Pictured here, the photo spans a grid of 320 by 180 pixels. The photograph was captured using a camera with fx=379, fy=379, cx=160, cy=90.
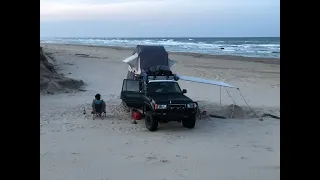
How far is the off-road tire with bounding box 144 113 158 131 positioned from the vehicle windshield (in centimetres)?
115

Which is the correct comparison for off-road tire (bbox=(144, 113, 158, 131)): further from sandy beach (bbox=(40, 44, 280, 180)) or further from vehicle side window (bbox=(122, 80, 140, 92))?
vehicle side window (bbox=(122, 80, 140, 92))

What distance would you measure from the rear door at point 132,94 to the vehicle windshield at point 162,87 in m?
0.48

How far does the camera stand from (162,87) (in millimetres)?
12516

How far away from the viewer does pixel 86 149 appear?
946 centimetres

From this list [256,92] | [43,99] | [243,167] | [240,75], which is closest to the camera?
[243,167]

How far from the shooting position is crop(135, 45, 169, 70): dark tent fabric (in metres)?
15.0

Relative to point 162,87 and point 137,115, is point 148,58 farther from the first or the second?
point 137,115

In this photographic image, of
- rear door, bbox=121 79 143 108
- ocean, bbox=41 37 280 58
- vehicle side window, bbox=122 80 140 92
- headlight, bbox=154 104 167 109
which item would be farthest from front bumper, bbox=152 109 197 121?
ocean, bbox=41 37 280 58

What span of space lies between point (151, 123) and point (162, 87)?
1740 millimetres

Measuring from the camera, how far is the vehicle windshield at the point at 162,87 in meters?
12.4

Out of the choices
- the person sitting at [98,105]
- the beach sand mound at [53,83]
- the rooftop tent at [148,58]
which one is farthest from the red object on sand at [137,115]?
the beach sand mound at [53,83]
